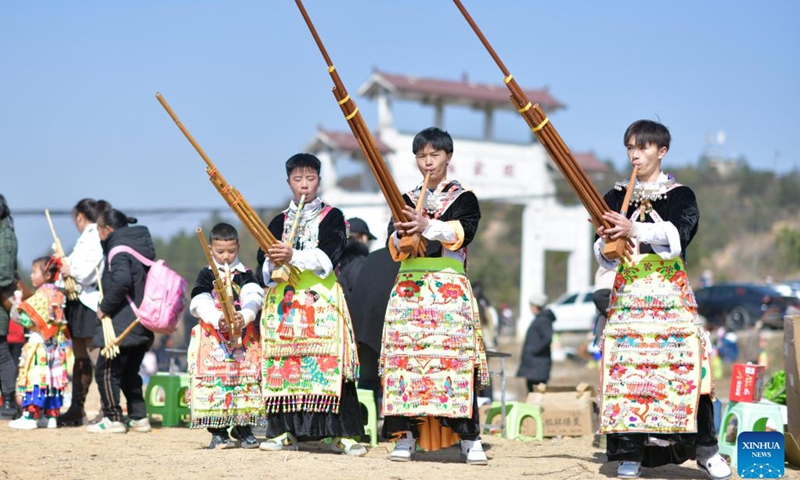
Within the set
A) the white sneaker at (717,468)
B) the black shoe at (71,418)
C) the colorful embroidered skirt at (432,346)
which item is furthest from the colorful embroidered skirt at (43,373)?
the white sneaker at (717,468)

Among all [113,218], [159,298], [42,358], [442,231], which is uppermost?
[113,218]

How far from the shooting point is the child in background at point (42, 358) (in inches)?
323

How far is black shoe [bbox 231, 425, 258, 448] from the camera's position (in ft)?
22.8

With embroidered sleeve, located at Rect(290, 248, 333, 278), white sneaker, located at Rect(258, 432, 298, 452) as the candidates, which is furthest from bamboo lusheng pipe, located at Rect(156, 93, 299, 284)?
white sneaker, located at Rect(258, 432, 298, 452)

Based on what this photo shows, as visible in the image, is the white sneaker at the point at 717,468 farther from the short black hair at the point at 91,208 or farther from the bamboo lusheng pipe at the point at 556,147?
the short black hair at the point at 91,208

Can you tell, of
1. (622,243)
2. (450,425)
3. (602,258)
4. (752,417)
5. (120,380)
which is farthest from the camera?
(120,380)

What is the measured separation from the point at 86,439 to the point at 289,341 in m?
2.07

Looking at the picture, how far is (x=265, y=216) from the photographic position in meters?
20.2

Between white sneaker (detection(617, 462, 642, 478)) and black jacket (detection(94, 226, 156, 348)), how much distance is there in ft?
12.5

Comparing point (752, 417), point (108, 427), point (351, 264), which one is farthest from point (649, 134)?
point (108, 427)

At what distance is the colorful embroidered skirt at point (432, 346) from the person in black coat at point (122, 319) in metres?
2.64

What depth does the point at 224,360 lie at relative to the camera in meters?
6.95

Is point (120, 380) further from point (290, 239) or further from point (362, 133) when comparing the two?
point (362, 133)

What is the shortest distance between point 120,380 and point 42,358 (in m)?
0.64
